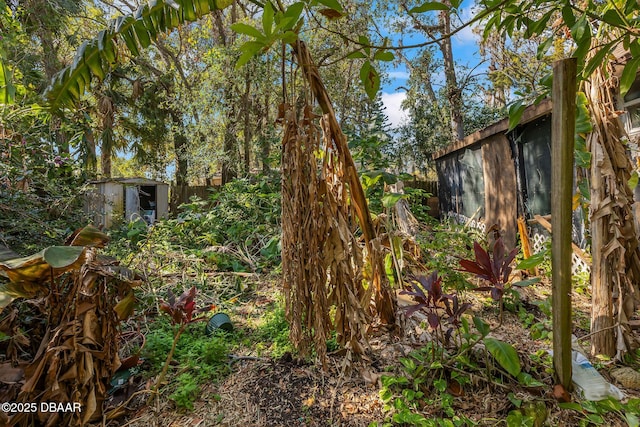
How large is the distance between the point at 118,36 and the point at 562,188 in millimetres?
2768

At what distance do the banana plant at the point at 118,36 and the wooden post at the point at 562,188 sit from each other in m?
1.84

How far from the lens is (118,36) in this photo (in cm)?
214

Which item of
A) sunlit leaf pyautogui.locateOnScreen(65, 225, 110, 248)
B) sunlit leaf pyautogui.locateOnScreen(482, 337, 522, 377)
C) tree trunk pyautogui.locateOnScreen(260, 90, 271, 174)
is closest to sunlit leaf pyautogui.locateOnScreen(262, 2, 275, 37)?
sunlit leaf pyautogui.locateOnScreen(65, 225, 110, 248)

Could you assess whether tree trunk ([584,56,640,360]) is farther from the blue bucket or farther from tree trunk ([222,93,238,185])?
tree trunk ([222,93,238,185])

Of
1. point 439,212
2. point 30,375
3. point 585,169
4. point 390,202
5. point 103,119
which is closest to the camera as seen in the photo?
point 30,375

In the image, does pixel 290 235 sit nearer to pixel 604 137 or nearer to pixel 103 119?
pixel 604 137

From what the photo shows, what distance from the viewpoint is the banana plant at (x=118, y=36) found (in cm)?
194

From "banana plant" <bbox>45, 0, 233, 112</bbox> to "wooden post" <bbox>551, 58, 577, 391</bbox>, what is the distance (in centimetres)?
184

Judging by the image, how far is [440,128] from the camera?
10391mm

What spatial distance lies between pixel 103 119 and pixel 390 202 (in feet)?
36.1

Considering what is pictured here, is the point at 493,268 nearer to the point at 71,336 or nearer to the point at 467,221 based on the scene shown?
the point at 71,336

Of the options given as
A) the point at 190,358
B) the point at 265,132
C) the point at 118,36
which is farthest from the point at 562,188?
the point at 265,132

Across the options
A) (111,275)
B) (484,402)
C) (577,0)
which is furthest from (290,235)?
(577,0)

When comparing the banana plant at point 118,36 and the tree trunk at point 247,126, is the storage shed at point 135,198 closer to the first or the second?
the tree trunk at point 247,126
